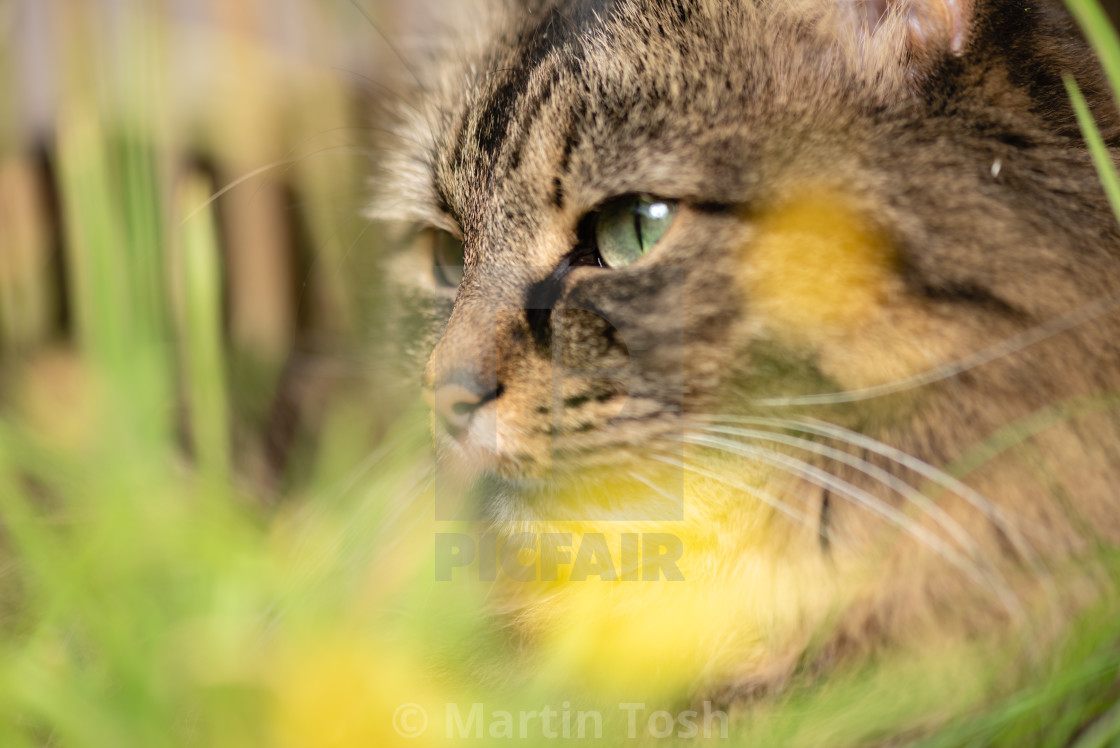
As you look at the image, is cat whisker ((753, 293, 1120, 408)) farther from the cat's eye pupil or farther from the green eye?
the cat's eye pupil

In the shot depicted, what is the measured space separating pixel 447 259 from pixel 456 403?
1.07 feet

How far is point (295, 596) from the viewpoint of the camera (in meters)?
0.87

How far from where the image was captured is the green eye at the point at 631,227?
0.73 m

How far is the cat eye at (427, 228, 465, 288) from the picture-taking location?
0.98m

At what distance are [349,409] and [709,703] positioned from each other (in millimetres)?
799

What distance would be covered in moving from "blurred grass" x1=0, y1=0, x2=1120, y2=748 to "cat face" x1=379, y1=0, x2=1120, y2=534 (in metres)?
0.19

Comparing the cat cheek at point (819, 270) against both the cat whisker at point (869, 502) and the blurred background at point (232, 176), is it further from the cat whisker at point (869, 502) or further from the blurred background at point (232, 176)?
the blurred background at point (232, 176)

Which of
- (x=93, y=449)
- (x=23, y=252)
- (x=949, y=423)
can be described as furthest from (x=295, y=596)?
(x=23, y=252)

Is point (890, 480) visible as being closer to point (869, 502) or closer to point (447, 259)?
point (869, 502)

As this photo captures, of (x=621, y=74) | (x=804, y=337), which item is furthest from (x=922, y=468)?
(x=621, y=74)

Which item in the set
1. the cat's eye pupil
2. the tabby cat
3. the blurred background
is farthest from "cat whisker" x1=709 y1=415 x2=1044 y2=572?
the blurred background

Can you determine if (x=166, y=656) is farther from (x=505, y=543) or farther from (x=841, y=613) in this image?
(x=841, y=613)

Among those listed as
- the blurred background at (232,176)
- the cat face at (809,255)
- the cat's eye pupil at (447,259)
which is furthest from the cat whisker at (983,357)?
the blurred background at (232,176)

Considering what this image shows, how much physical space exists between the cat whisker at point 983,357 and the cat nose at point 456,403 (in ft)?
0.82
